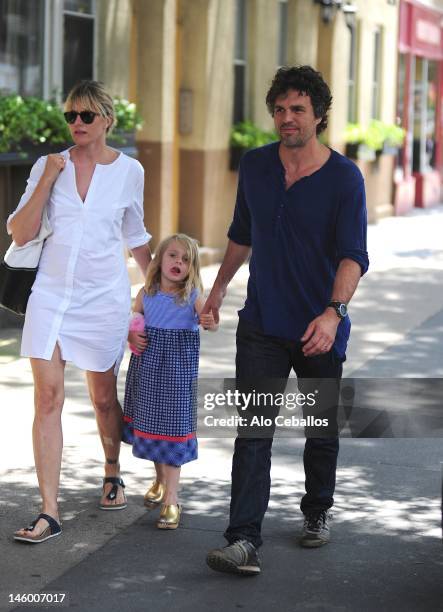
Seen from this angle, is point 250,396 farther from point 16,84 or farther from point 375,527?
point 16,84

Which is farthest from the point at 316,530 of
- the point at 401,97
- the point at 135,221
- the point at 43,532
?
the point at 401,97

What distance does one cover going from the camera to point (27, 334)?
224 inches

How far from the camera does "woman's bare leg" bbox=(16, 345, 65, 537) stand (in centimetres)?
568

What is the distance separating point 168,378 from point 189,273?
1.53ft

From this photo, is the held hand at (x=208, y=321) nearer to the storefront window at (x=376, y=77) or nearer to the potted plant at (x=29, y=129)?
the potted plant at (x=29, y=129)

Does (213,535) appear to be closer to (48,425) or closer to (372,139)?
(48,425)

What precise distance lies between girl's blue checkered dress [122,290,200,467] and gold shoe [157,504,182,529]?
0.19 metres

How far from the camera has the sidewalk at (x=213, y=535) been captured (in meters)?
5.03

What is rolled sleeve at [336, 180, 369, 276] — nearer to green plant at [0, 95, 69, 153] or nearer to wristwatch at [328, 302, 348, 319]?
wristwatch at [328, 302, 348, 319]

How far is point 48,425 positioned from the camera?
5.70m

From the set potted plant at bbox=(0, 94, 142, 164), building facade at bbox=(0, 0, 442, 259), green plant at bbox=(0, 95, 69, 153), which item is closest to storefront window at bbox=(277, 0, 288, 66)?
building facade at bbox=(0, 0, 442, 259)

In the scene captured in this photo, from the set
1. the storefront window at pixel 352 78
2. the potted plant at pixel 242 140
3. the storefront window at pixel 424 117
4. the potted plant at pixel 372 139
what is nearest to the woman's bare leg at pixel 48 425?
the potted plant at pixel 242 140

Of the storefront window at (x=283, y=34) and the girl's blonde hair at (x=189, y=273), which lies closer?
the girl's blonde hair at (x=189, y=273)

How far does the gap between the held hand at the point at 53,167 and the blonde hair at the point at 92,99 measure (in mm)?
229
